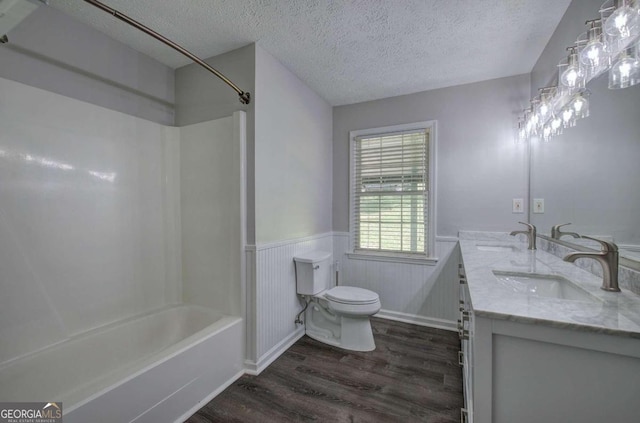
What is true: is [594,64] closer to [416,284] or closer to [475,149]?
[475,149]

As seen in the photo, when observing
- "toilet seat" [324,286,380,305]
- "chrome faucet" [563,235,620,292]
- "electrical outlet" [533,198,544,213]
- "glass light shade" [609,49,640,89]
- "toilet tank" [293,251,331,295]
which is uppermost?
"glass light shade" [609,49,640,89]

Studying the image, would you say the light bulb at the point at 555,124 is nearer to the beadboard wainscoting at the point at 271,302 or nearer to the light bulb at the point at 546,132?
the light bulb at the point at 546,132

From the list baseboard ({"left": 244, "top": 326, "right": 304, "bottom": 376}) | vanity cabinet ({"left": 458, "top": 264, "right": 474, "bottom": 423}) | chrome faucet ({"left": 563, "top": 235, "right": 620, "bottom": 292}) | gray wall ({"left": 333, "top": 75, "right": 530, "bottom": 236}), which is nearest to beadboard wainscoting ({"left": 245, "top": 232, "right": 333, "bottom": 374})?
baseboard ({"left": 244, "top": 326, "right": 304, "bottom": 376})

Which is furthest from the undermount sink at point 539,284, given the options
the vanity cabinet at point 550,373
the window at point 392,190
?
the window at point 392,190

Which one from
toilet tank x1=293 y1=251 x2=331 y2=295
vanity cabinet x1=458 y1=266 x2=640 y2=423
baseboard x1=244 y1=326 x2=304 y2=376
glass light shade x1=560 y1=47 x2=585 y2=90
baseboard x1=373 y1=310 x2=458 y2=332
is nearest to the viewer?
vanity cabinet x1=458 y1=266 x2=640 y2=423

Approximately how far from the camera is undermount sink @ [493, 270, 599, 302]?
3.90 feet

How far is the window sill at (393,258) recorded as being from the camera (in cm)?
259

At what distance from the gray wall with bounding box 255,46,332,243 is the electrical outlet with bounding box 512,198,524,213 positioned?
5.86 ft

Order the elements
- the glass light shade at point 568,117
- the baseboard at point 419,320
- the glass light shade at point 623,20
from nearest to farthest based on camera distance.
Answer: the glass light shade at point 623,20 < the glass light shade at point 568,117 < the baseboard at point 419,320

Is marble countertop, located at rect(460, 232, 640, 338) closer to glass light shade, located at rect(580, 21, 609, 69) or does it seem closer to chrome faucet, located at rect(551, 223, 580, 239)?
chrome faucet, located at rect(551, 223, 580, 239)

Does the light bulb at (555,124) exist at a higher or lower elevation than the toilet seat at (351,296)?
higher

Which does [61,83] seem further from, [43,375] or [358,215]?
[358,215]

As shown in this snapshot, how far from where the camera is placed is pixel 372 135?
9.37ft

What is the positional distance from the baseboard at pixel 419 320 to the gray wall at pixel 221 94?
68.5 inches
